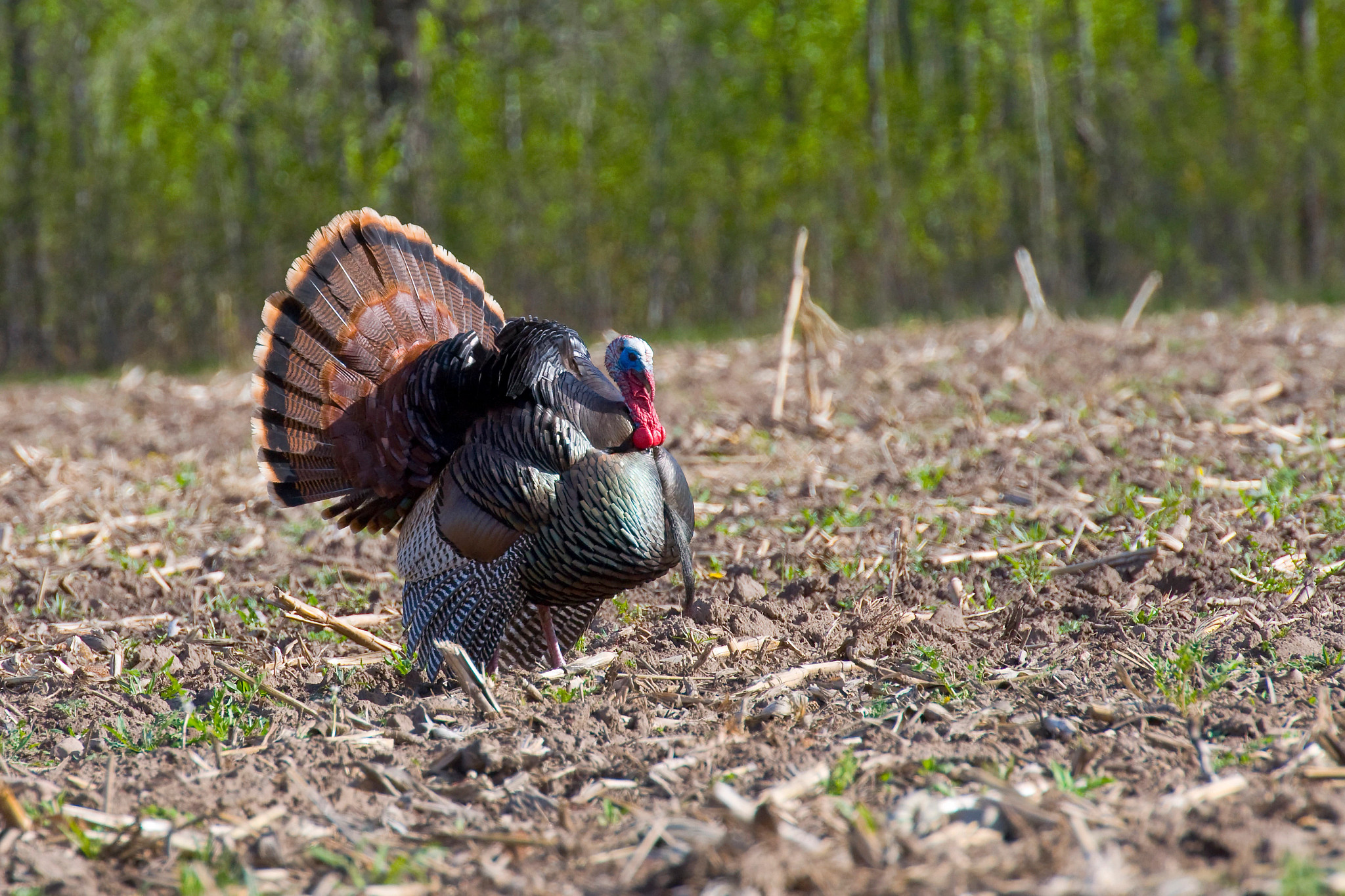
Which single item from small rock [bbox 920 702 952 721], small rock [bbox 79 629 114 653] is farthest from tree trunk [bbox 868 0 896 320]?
small rock [bbox 920 702 952 721]

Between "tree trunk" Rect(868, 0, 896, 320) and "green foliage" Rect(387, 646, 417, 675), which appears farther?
"tree trunk" Rect(868, 0, 896, 320)

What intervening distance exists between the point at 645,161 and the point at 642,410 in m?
11.4

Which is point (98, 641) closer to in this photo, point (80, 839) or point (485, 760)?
point (80, 839)

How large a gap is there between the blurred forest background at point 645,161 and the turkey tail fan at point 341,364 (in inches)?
330

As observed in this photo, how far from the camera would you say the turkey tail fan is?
12.0ft

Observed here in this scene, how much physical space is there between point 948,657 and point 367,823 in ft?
5.14

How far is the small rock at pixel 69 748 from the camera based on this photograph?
8.84 feet

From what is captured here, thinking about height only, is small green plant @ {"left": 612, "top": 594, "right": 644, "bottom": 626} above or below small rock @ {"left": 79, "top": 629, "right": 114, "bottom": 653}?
below

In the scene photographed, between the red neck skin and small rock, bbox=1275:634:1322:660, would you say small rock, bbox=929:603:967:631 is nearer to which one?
small rock, bbox=1275:634:1322:660

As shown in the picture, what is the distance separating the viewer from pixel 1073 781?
2238 millimetres

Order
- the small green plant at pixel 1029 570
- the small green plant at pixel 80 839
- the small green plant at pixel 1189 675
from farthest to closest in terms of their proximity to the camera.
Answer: the small green plant at pixel 1029 570 → the small green plant at pixel 1189 675 → the small green plant at pixel 80 839

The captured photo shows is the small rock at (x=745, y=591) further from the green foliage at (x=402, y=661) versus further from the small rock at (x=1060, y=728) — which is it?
the small rock at (x=1060, y=728)

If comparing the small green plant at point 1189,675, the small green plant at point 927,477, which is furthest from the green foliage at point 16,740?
the small green plant at point 927,477

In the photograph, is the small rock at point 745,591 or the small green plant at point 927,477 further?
the small green plant at point 927,477
